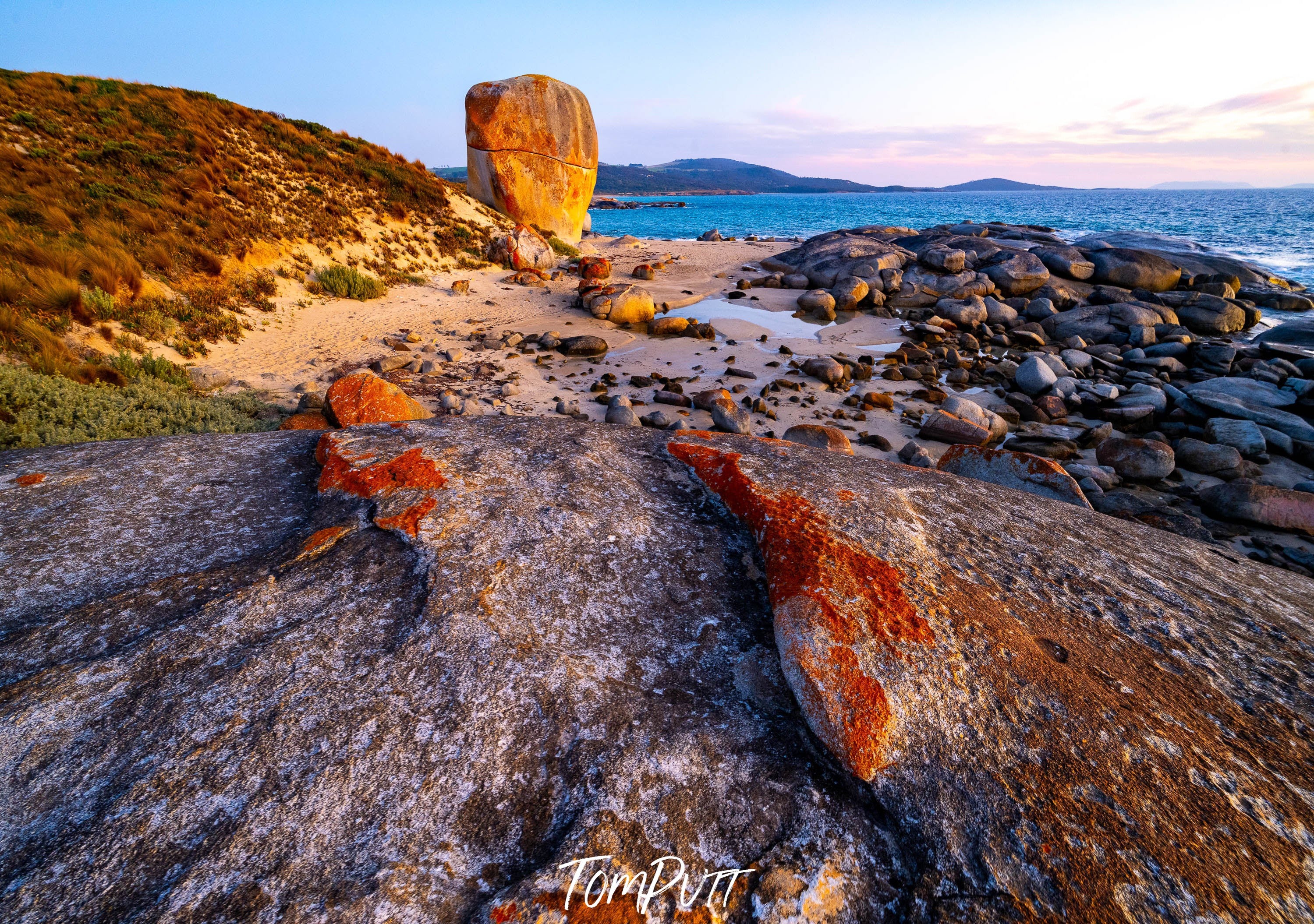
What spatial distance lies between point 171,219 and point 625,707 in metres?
13.6

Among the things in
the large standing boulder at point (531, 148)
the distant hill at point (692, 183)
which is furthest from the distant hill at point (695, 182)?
the large standing boulder at point (531, 148)

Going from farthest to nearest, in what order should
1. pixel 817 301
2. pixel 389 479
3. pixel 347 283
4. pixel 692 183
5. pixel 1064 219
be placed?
pixel 692 183 → pixel 1064 219 → pixel 817 301 → pixel 347 283 → pixel 389 479

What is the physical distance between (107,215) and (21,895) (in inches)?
511


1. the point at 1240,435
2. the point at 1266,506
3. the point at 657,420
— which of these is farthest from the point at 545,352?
the point at 1240,435

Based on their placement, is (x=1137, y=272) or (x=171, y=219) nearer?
(x=171, y=219)

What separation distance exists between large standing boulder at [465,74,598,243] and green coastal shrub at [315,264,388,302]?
34.2ft

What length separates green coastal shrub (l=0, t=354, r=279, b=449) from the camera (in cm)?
413

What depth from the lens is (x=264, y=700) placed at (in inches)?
58.0

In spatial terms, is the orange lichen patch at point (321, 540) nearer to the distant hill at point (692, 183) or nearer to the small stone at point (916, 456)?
the small stone at point (916, 456)

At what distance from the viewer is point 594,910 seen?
1.09m

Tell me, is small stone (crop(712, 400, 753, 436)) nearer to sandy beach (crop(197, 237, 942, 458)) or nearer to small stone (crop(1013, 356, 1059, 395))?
sandy beach (crop(197, 237, 942, 458))

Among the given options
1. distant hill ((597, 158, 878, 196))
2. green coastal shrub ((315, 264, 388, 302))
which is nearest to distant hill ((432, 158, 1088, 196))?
distant hill ((597, 158, 878, 196))

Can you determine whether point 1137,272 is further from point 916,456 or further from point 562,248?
point 562,248

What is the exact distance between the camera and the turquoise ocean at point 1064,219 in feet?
97.3
